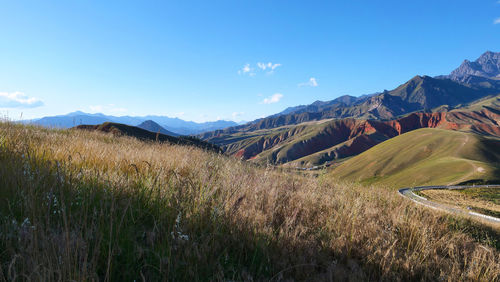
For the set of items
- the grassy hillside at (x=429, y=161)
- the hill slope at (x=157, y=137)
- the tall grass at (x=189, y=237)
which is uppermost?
the hill slope at (x=157, y=137)

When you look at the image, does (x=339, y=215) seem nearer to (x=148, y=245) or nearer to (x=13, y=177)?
(x=148, y=245)

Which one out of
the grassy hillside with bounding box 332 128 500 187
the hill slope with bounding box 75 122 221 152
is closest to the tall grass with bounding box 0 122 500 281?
the hill slope with bounding box 75 122 221 152

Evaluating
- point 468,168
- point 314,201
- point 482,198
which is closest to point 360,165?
point 468,168

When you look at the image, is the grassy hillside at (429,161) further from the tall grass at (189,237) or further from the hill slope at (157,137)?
the tall grass at (189,237)

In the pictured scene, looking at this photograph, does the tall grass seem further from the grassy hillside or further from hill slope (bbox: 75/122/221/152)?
the grassy hillside

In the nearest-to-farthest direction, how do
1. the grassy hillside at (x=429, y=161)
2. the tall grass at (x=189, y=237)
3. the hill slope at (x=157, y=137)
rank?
1. the tall grass at (x=189, y=237)
2. the hill slope at (x=157, y=137)
3. the grassy hillside at (x=429, y=161)

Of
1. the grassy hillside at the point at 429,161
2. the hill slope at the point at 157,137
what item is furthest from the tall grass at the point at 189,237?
the grassy hillside at the point at 429,161

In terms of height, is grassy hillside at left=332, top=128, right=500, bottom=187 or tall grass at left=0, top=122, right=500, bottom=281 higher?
tall grass at left=0, top=122, right=500, bottom=281

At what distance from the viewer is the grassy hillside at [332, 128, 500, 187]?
84.6 metres

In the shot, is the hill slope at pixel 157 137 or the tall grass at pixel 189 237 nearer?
the tall grass at pixel 189 237

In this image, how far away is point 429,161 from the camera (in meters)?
110

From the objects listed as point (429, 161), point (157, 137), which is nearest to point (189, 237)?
point (157, 137)

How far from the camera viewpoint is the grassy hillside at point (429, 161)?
3329 inches

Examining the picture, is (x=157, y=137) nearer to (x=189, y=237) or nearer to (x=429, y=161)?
(x=189, y=237)
